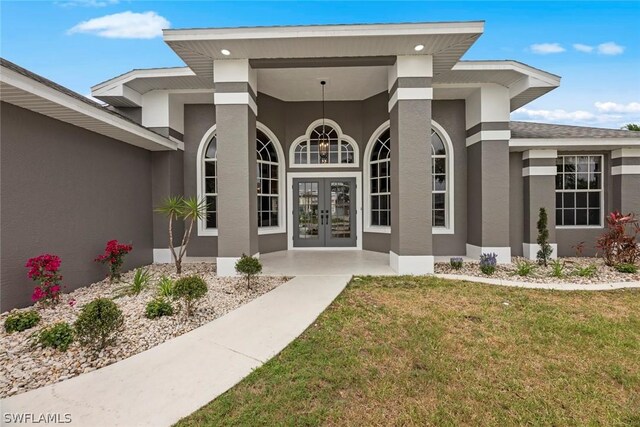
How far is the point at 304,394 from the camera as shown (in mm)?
2672

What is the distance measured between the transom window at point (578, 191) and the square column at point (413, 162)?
564 cm

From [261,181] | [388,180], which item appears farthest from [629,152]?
[261,181]

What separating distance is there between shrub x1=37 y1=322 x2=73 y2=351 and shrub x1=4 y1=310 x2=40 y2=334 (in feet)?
2.75

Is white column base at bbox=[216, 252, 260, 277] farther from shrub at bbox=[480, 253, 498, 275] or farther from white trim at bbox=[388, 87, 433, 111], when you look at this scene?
shrub at bbox=[480, 253, 498, 275]

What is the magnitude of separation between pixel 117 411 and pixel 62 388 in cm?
79

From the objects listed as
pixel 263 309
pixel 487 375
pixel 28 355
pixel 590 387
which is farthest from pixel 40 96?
pixel 590 387

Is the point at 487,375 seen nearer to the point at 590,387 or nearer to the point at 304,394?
the point at 590,387

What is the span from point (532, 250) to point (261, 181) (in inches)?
332

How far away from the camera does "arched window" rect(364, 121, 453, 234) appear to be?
9039 millimetres

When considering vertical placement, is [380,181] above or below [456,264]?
above

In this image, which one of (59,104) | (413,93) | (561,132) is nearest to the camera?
(59,104)

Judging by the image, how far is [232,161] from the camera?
6.86m

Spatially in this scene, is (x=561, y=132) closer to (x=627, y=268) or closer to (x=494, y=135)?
(x=494, y=135)

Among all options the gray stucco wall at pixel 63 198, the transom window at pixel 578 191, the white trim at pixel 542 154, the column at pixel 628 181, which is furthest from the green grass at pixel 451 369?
the column at pixel 628 181
